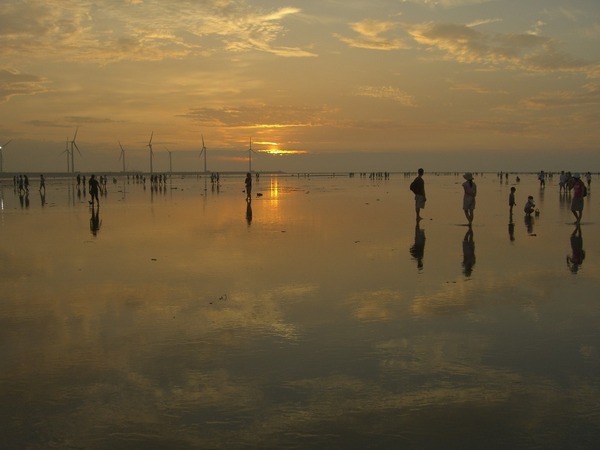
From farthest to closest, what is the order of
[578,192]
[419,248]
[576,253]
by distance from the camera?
[578,192] < [419,248] < [576,253]

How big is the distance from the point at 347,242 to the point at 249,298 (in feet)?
26.6

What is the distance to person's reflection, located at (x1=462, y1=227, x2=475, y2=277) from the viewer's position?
12.9 m

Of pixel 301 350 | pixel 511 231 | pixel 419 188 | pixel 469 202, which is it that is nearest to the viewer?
pixel 301 350

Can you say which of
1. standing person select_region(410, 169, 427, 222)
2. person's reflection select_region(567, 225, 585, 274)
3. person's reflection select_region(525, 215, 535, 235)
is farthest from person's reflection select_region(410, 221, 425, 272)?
person's reflection select_region(525, 215, 535, 235)

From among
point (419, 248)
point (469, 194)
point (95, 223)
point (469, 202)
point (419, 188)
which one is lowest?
point (95, 223)

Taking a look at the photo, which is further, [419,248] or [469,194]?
[469,194]

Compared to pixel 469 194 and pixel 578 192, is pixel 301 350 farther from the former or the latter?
pixel 578 192

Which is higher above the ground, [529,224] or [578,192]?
[578,192]

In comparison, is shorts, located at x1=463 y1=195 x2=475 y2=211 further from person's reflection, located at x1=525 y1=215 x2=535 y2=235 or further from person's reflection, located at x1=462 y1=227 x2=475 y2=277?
person's reflection, located at x1=525 y1=215 x2=535 y2=235

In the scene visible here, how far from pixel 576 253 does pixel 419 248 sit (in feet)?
13.3

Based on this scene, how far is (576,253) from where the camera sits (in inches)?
599

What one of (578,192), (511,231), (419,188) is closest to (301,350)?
(511,231)

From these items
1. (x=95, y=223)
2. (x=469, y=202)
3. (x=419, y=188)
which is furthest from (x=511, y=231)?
(x=95, y=223)

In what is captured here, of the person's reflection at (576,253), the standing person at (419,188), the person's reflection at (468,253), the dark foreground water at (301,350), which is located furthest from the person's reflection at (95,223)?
the person's reflection at (576,253)
